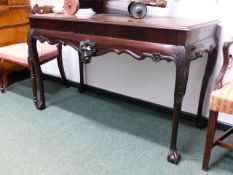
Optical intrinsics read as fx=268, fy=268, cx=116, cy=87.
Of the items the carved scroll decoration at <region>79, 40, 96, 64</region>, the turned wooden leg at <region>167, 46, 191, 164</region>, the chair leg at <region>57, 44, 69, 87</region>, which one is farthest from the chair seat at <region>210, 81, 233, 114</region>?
the chair leg at <region>57, 44, 69, 87</region>

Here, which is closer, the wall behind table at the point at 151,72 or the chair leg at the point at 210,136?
the chair leg at the point at 210,136

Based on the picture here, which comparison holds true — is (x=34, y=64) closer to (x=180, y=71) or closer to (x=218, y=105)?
(x=180, y=71)

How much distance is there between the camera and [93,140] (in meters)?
1.86

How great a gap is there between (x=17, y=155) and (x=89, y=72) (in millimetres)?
1162

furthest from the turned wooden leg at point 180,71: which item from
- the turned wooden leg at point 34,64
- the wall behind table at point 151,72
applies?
the turned wooden leg at point 34,64

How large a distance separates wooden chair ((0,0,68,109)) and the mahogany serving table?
1.23ft

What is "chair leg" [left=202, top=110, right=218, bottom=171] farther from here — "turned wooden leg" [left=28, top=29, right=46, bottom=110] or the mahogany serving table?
"turned wooden leg" [left=28, top=29, right=46, bottom=110]

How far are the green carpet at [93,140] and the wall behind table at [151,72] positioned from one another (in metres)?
0.15

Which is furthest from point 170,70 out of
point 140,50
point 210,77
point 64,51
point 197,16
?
point 64,51

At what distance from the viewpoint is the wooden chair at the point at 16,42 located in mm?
2381

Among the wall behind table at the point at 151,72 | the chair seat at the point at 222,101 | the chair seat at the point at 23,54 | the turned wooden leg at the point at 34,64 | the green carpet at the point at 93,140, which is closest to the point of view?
the chair seat at the point at 222,101

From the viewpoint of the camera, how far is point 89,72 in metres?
2.65

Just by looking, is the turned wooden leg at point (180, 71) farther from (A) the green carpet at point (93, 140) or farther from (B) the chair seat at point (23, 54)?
(B) the chair seat at point (23, 54)

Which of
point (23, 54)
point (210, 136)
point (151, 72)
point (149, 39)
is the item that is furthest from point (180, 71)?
point (23, 54)
